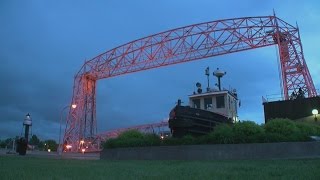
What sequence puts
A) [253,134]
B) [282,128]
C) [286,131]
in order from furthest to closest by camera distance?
[282,128] → [286,131] → [253,134]

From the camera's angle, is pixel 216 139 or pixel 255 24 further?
pixel 255 24

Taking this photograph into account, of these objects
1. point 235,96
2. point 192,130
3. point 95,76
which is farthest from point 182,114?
point 95,76

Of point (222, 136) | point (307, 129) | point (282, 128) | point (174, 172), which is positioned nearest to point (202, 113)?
point (222, 136)

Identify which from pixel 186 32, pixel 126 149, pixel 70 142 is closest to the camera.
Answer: pixel 126 149

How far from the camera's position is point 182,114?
20.1 metres

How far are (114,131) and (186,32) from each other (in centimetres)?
2082

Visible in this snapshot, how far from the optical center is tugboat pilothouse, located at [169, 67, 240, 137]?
20234 millimetres

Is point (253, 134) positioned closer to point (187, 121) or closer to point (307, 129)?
point (307, 129)

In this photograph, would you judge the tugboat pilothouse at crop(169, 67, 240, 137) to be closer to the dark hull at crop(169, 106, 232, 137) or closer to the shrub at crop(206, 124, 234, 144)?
the dark hull at crop(169, 106, 232, 137)

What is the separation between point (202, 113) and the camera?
69.6 feet

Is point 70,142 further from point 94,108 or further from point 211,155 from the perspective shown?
point 211,155

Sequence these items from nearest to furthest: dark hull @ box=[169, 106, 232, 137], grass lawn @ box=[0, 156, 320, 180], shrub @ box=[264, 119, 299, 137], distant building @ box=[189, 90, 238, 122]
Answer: grass lawn @ box=[0, 156, 320, 180], shrub @ box=[264, 119, 299, 137], dark hull @ box=[169, 106, 232, 137], distant building @ box=[189, 90, 238, 122]

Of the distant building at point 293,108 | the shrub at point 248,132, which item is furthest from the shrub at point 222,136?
the distant building at point 293,108

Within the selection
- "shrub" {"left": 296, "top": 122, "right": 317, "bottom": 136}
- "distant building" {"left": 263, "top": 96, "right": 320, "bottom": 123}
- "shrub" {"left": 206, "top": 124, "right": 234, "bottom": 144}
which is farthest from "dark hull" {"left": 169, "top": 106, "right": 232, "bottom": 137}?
"distant building" {"left": 263, "top": 96, "right": 320, "bottom": 123}
